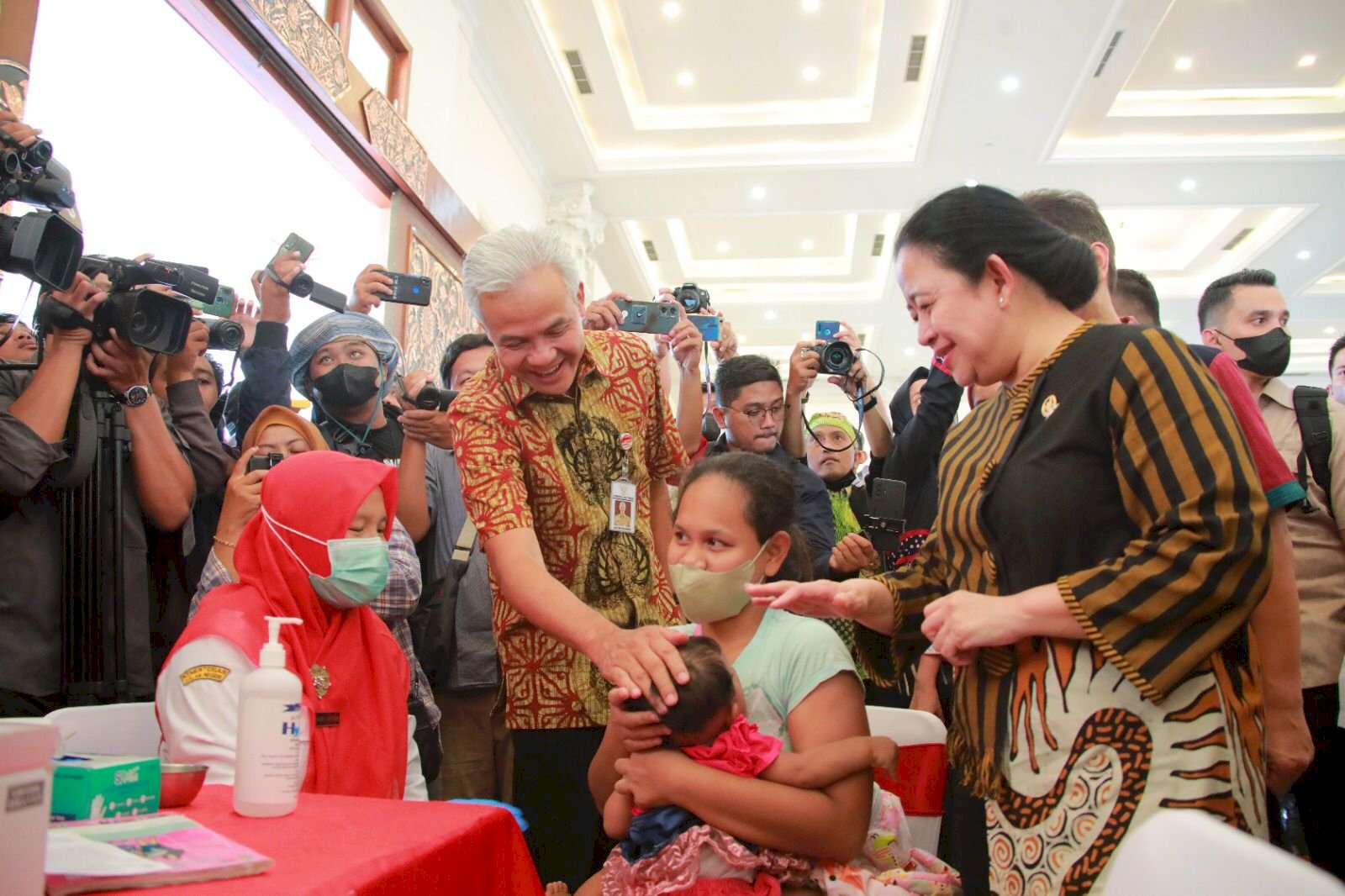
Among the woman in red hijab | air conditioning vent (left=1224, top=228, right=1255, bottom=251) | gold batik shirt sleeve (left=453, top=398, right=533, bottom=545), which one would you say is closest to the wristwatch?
the woman in red hijab

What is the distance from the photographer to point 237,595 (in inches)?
67.9

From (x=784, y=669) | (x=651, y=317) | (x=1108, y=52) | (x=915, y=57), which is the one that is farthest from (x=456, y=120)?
(x=784, y=669)

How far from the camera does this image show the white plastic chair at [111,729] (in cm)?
152

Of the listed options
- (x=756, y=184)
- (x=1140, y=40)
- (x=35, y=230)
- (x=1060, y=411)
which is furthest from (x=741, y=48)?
(x=1060, y=411)

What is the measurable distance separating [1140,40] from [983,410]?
19.8 feet

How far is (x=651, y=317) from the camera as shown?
106 inches

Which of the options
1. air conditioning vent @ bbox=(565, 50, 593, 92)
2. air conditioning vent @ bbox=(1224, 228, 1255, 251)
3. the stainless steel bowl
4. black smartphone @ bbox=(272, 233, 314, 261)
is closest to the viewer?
the stainless steel bowl

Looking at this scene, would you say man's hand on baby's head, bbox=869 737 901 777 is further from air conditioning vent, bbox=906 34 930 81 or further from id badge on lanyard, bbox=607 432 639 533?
air conditioning vent, bbox=906 34 930 81

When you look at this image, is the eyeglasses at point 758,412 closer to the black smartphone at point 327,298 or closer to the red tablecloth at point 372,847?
the black smartphone at point 327,298

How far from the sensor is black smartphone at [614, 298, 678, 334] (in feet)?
8.84

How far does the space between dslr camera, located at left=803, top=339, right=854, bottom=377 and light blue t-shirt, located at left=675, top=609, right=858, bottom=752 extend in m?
1.41

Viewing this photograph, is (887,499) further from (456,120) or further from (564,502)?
(456,120)

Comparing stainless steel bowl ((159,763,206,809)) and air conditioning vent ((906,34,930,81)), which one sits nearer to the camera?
stainless steel bowl ((159,763,206,809))

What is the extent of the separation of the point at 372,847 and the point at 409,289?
234 centimetres
